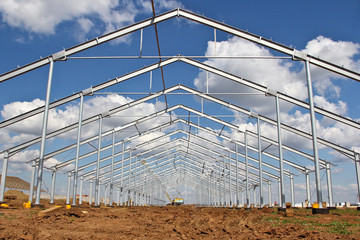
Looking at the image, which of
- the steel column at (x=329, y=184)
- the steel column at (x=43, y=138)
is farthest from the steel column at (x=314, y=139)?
the steel column at (x=43, y=138)

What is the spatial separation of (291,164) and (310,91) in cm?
1640

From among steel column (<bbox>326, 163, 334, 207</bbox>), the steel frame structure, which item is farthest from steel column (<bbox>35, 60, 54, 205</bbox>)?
steel column (<bbox>326, 163, 334, 207</bbox>)

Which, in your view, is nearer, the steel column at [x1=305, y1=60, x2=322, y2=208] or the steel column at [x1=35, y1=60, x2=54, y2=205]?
the steel column at [x1=305, y1=60, x2=322, y2=208]

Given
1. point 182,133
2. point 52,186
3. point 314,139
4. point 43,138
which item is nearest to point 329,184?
point 314,139

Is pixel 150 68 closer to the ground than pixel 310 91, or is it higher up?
higher up

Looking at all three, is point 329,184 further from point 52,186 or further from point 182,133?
point 52,186

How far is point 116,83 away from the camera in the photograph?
20469mm

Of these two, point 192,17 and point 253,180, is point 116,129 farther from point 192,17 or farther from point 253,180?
point 253,180

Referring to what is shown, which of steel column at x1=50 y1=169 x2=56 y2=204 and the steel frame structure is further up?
the steel frame structure

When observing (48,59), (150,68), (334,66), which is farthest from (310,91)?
(48,59)

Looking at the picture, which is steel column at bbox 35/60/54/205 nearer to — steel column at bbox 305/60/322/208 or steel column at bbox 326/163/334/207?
steel column at bbox 305/60/322/208

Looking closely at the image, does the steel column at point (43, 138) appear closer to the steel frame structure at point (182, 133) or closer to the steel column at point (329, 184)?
the steel frame structure at point (182, 133)

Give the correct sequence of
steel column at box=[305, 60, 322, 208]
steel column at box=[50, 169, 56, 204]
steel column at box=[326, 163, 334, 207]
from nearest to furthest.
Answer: steel column at box=[305, 60, 322, 208]
steel column at box=[326, 163, 334, 207]
steel column at box=[50, 169, 56, 204]

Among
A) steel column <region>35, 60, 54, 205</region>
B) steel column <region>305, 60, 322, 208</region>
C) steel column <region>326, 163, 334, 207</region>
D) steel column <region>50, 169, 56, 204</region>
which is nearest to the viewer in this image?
steel column <region>305, 60, 322, 208</region>
